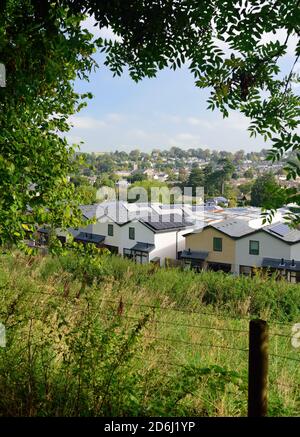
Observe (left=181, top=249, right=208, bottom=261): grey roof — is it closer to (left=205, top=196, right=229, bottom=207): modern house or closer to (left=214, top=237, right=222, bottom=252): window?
(left=214, top=237, right=222, bottom=252): window

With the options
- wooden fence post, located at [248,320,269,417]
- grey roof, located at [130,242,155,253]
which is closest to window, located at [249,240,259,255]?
A: grey roof, located at [130,242,155,253]

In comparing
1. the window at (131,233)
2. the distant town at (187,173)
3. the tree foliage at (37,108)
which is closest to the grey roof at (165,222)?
the window at (131,233)

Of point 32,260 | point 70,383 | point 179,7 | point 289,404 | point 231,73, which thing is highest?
point 179,7

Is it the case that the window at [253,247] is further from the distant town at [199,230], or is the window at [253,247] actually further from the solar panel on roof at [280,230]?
the solar panel on roof at [280,230]

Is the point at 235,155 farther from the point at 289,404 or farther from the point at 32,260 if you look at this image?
the point at 289,404

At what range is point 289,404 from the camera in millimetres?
2688

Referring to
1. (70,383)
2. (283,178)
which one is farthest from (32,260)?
(283,178)

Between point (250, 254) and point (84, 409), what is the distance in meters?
22.6

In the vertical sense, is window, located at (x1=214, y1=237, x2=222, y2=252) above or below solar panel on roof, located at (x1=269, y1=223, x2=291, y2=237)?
below

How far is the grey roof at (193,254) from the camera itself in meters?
24.8

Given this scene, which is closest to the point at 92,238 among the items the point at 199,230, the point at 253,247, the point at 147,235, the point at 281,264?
the point at 147,235

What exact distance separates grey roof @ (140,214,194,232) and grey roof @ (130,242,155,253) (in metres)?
1.13

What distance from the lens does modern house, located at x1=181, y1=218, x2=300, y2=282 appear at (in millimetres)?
22906

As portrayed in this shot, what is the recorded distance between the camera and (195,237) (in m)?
25.9
